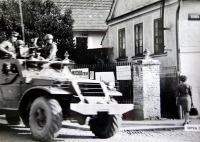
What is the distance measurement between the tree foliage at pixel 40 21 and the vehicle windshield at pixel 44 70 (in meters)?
0.17

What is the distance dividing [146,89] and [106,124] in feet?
6.56

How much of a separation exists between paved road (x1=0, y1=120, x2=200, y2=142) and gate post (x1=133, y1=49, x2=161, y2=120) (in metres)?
1.13

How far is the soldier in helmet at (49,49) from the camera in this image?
4966 millimetres

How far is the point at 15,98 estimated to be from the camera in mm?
5066

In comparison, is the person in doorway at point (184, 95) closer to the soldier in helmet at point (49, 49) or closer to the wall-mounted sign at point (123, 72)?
the wall-mounted sign at point (123, 72)

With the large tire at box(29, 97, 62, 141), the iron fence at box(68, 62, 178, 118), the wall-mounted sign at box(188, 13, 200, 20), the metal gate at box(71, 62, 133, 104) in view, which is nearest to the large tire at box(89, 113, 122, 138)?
the metal gate at box(71, 62, 133, 104)

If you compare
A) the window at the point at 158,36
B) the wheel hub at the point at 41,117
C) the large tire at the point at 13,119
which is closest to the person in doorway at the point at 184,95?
the window at the point at 158,36

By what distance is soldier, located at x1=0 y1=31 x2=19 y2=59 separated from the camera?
195 inches

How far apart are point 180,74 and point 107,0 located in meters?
1.42

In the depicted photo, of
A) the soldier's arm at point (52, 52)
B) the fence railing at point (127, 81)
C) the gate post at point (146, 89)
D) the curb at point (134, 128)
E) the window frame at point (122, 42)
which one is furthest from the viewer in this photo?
the gate post at point (146, 89)

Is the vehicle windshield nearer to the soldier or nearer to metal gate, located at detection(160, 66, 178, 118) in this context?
the soldier

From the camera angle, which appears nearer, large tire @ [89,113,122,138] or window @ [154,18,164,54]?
large tire @ [89,113,122,138]

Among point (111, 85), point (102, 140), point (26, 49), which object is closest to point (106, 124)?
point (102, 140)

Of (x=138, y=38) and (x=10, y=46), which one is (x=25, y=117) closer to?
(x=10, y=46)
